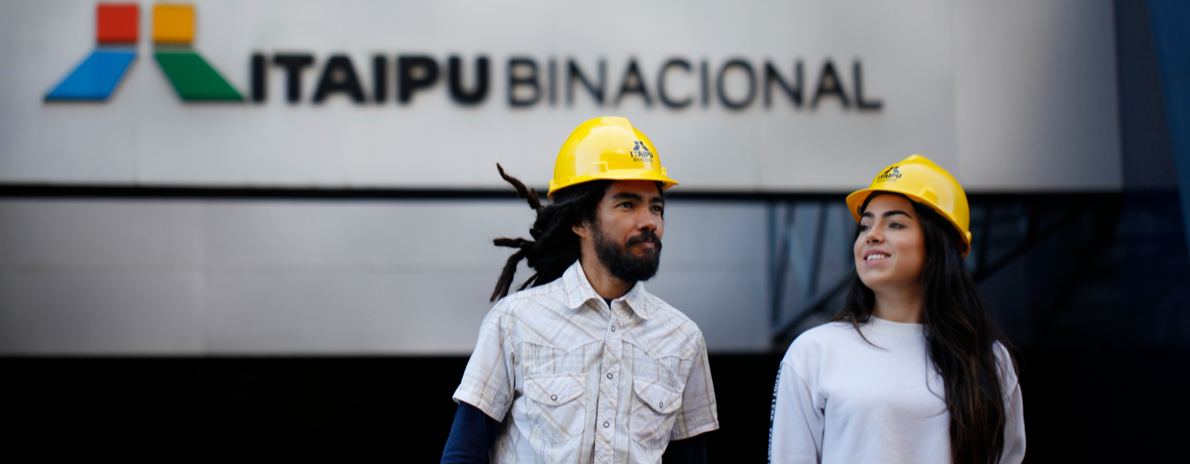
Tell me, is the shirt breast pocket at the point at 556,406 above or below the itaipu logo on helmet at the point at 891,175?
below

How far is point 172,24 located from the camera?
22.2 feet

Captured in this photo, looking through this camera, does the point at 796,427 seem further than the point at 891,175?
No

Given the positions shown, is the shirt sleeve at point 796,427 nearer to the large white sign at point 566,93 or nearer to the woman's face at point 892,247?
the woman's face at point 892,247

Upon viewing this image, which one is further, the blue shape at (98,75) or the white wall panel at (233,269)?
the white wall panel at (233,269)

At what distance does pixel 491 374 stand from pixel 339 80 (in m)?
5.48

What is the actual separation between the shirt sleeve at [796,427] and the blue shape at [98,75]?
7.12 m

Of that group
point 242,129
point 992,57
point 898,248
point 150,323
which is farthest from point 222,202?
point 992,57

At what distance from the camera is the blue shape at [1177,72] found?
5.56 m

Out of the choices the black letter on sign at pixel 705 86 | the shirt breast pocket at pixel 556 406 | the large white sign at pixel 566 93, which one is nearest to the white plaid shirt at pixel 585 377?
the shirt breast pocket at pixel 556 406

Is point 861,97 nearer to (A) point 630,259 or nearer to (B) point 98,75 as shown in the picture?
(A) point 630,259

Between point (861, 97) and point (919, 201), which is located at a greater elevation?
point (861, 97)

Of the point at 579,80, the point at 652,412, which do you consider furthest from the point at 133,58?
the point at 652,412

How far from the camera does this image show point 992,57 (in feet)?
23.9

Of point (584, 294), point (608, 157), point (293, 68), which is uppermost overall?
point (293, 68)
